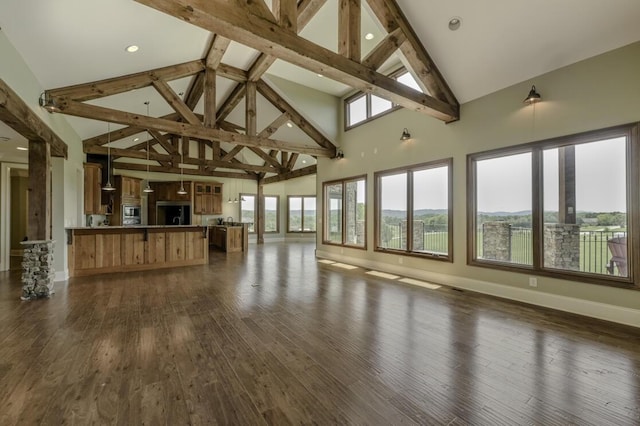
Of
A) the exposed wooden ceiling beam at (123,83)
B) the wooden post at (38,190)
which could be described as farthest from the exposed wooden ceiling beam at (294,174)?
the wooden post at (38,190)

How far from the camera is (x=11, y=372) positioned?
2.26 meters

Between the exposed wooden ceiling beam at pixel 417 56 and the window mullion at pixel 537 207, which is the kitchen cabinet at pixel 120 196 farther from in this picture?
the window mullion at pixel 537 207

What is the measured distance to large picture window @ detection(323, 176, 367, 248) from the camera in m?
7.30

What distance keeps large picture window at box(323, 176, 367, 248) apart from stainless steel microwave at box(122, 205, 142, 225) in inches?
268

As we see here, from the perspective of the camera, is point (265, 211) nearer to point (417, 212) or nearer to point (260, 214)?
point (260, 214)

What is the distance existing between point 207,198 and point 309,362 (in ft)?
34.4

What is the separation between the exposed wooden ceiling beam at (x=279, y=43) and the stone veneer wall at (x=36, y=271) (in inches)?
168

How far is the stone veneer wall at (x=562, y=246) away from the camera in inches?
150

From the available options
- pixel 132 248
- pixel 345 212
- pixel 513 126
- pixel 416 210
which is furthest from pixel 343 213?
pixel 132 248

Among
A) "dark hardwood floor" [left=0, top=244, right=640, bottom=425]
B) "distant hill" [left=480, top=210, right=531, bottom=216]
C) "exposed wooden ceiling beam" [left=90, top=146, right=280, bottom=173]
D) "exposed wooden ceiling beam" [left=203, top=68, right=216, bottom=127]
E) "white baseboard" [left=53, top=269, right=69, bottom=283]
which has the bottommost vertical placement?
"dark hardwood floor" [left=0, top=244, right=640, bottom=425]

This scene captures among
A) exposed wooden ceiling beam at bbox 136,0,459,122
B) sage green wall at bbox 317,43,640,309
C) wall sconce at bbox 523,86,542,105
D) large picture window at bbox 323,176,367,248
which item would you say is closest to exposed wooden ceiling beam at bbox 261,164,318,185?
large picture window at bbox 323,176,367,248

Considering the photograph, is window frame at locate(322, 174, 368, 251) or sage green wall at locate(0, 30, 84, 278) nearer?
sage green wall at locate(0, 30, 84, 278)

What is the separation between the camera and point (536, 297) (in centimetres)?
404

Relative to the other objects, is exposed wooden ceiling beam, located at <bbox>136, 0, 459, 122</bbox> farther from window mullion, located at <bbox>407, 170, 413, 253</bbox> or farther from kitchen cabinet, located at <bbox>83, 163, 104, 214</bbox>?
kitchen cabinet, located at <bbox>83, 163, 104, 214</bbox>
